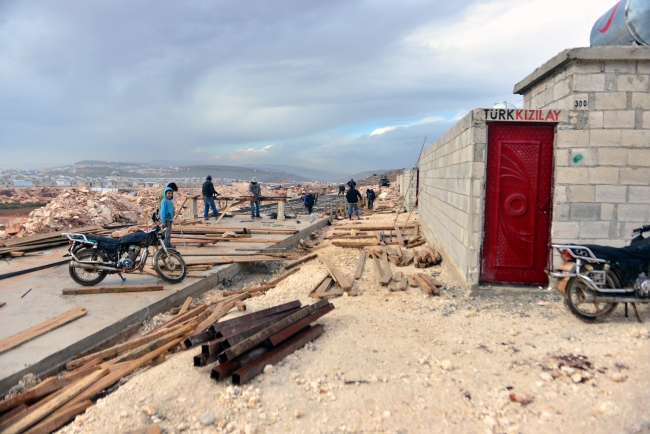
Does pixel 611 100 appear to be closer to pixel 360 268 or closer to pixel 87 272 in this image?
pixel 360 268

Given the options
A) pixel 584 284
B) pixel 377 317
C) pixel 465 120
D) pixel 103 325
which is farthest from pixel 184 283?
pixel 584 284

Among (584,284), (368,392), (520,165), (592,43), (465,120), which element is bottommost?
(368,392)

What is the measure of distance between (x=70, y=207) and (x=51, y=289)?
45.5 ft

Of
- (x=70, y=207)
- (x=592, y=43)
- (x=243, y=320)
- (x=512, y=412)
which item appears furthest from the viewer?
(x=70, y=207)

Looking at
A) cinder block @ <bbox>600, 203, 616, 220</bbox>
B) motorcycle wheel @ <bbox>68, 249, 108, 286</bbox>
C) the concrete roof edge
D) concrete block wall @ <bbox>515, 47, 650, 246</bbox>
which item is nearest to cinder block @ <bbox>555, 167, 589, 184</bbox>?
concrete block wall @ <bbox>515, 47, 650, 246</bbox>

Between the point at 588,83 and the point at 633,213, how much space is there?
81.7 inches

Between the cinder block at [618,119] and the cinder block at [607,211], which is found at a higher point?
the cinder block at [618,119]

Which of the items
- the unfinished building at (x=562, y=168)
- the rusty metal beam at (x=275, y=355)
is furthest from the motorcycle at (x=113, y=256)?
the unfinished building at (x=562, y=168)

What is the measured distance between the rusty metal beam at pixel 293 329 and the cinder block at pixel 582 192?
4079mm

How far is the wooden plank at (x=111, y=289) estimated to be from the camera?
21.0ft

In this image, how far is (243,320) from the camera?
15.0 ft

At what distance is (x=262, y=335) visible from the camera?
13.5 ft

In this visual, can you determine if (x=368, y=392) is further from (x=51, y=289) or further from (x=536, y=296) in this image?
(x=51, y=289)

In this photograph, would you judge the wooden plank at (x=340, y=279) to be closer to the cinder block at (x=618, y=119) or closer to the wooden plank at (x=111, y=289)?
the wooden plank at (x=111, y=289)
